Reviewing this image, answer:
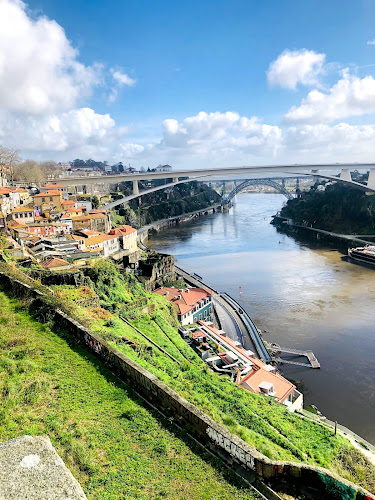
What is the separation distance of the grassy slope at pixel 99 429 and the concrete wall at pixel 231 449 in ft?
0.48

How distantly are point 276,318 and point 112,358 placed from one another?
15645 millimetres

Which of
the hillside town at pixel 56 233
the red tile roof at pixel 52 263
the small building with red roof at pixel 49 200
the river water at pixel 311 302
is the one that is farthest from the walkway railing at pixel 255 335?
the small building with red roof at pixel 49 200

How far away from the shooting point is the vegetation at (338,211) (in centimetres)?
4897

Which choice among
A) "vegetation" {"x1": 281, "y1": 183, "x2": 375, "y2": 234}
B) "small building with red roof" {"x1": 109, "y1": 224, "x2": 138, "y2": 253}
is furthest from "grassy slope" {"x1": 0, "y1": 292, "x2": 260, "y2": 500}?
"vegetation" {"x1": 281, "y1": 183, "x2": 375, "y2": 234}

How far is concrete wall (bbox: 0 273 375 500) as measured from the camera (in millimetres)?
3463

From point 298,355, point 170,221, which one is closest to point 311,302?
point 298,355

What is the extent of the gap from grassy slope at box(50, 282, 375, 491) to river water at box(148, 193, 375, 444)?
12.2 feet

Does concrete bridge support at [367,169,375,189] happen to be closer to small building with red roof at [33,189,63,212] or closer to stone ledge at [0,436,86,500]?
small building with red roof at [33,189,63,212]

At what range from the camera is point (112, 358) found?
5.70m

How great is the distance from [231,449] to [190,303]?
14054mm

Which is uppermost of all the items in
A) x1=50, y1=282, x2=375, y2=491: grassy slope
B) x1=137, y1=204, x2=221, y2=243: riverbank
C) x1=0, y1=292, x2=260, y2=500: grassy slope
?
x1=0, y1=292, x2=260, y2=500: grassy slope

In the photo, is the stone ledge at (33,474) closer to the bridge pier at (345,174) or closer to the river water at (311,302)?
the river water at (311,302)

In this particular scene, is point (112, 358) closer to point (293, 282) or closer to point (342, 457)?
point (342, 457)

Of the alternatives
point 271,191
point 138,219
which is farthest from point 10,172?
point 271,191
